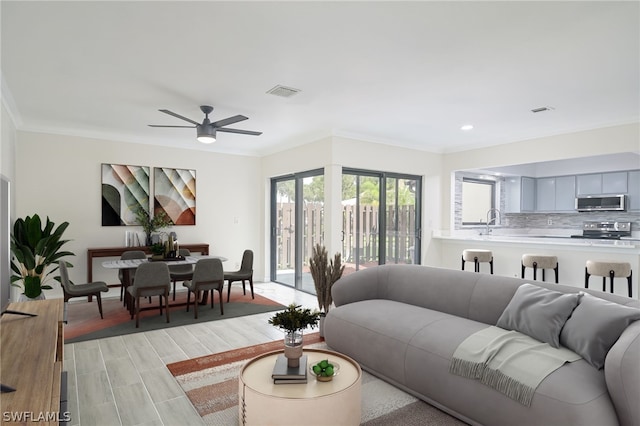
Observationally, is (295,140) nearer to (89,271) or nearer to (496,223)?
(89,271)

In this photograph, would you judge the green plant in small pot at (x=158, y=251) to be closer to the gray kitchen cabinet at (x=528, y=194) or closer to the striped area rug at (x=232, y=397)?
the striped area rug at (x=232, y=397)

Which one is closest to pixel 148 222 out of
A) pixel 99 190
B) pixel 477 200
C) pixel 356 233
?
pixel 99 190

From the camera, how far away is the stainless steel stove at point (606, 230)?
695cm

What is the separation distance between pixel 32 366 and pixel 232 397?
134cm

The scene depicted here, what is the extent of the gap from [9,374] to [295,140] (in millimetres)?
5085

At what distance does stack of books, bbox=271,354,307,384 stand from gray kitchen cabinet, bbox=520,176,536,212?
23.6 ft

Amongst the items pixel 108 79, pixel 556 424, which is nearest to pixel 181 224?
pixel 108 79

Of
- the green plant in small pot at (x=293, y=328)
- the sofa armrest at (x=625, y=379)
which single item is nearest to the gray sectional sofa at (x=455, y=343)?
the sofa armrest at (x=625, y=379)

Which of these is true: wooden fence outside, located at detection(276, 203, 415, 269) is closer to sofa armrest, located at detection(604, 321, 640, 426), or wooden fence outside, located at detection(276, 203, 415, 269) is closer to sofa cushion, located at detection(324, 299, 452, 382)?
sofa cushion, located at detection(324, 299, 452, 382)

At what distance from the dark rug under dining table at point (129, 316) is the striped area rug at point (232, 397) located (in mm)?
1347

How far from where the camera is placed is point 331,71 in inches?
134

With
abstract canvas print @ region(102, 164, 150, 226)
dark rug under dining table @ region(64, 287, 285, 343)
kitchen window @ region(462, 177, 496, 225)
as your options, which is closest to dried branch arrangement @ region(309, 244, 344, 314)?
dark rug under dining table @ region(64, 287, 285, 343)

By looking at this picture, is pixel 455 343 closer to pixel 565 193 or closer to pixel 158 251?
pixel 158 251

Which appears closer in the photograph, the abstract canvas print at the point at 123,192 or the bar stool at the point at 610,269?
the bar stool at the point at 610,269
